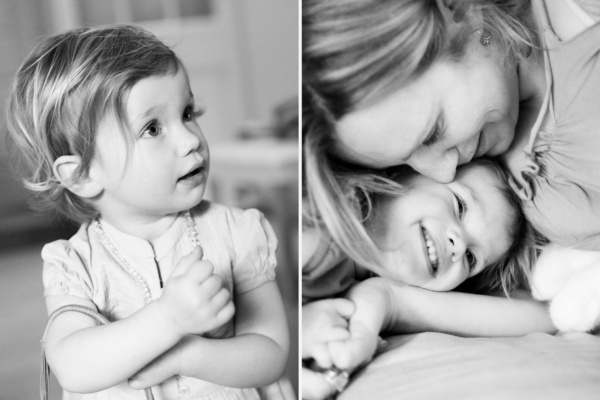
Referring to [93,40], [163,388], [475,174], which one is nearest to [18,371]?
[163,388]

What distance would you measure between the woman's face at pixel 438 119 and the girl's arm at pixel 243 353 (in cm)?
23

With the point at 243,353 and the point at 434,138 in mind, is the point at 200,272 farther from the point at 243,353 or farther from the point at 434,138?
the point at 434,138

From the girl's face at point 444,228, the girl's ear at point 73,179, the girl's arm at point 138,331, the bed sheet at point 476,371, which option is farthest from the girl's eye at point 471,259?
the girl's ear at point 73,179

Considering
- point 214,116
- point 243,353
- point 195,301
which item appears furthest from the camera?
point 214,116

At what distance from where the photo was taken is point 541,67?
40.8 inches

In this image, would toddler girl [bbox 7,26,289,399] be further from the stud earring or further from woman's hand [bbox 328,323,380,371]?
the stud earring

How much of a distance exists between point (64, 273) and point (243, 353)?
0.77 feet

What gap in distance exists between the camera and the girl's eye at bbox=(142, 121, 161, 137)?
85 cm

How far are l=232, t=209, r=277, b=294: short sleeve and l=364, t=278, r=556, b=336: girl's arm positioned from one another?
0.52 ft

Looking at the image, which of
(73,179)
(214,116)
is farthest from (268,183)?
(73,179)

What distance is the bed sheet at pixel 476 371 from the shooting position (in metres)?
0.99

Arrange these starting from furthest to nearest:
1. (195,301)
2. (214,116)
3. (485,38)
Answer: (214,116) → (485,38) → (195,301)

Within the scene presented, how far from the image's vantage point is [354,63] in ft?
3.12

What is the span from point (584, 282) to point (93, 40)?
75 centimetres
